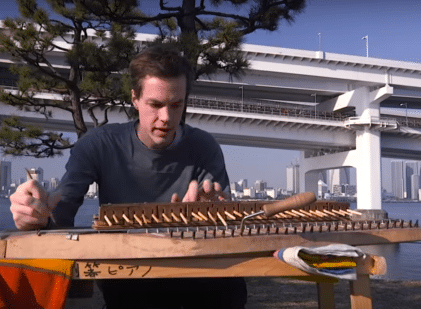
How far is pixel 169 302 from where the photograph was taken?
2.40m

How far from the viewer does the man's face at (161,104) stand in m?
2.31

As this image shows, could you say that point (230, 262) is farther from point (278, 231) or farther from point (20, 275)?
point (20, 275)

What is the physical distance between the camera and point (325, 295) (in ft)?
8.51

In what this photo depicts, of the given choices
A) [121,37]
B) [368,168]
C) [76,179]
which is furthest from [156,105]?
[368,168]

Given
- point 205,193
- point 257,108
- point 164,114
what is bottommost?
point 205,193

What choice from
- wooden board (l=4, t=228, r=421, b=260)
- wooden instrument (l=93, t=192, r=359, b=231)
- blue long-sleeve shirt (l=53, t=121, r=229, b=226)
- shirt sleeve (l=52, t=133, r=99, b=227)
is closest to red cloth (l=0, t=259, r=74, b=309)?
→ wooden board (l=4, t=228, r=421, b=260)

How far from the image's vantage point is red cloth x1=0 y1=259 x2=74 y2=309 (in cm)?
164

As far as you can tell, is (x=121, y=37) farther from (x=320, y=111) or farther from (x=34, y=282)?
(x=320, y=111)

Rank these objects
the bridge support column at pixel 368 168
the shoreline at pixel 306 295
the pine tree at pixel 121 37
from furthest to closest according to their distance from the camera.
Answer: the bridge support column at pixel 368 168 < the pine tree at pixel 121 37 < the shoreline at pixel 306 295

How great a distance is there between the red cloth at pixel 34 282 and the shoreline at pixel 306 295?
426cm

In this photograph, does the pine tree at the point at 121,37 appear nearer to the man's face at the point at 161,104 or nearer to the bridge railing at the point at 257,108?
the man's face at the point at 161,104

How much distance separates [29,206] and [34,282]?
0.35 m

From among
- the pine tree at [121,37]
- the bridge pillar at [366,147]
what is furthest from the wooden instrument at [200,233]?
the bridge pillar at [366,147]

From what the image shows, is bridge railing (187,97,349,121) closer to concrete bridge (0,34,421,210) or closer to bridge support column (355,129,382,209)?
concrete bridge (0,34,421,210)
